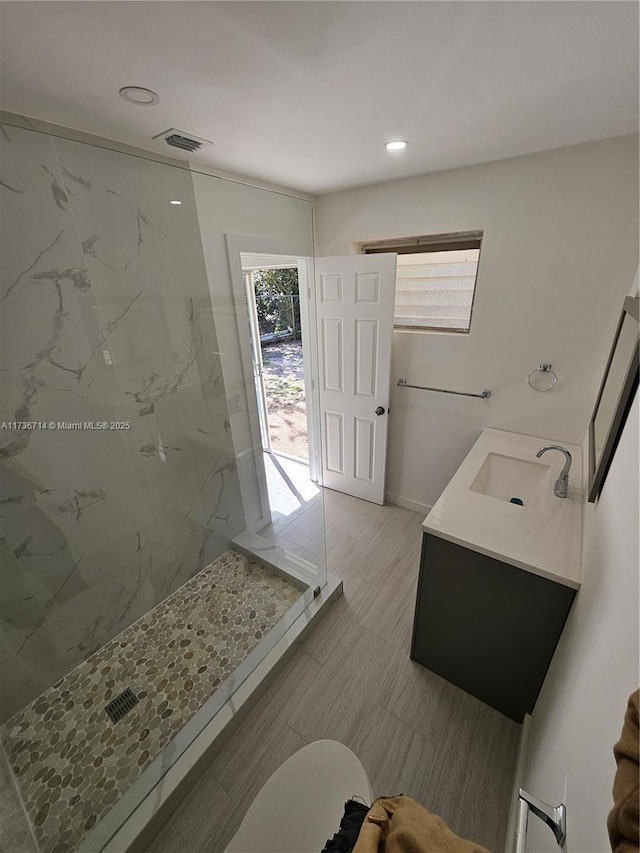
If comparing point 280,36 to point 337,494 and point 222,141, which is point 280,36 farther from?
point 337,494

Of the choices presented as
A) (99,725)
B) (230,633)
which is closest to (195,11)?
(230,633)

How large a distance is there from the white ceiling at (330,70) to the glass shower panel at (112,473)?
323 millimetres

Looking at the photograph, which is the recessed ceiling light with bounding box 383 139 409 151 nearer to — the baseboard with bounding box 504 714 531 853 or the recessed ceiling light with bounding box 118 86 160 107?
the recessed ceiling light with bounding box 118 86 160 107

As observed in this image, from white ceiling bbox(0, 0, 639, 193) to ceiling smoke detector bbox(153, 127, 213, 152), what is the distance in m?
0.04

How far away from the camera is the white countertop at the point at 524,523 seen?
119cm

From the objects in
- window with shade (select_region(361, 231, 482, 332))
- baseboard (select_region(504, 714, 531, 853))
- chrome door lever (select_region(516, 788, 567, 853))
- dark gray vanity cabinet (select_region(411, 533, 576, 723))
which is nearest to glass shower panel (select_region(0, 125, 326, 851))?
dark gray vanity cabinet (select_region(411, 533, 576, 723))

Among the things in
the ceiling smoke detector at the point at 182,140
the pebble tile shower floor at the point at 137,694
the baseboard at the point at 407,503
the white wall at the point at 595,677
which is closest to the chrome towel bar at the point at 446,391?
the baseboard at the point at 407,503

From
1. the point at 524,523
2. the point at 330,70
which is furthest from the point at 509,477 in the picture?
the point at 330,70

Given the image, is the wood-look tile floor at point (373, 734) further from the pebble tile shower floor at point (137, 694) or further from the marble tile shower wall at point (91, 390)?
the marble tile shower wall at point (91, 390)

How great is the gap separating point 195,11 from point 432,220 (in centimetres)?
163

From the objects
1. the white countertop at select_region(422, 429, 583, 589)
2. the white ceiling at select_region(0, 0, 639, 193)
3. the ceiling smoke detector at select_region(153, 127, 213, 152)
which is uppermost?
the ceiling smoke detector at select_region(153, 127, 213, 152)

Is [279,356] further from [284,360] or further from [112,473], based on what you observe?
[112,473]

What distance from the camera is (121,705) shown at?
1.55 metres

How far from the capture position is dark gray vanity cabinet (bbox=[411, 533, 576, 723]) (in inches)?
48.2
